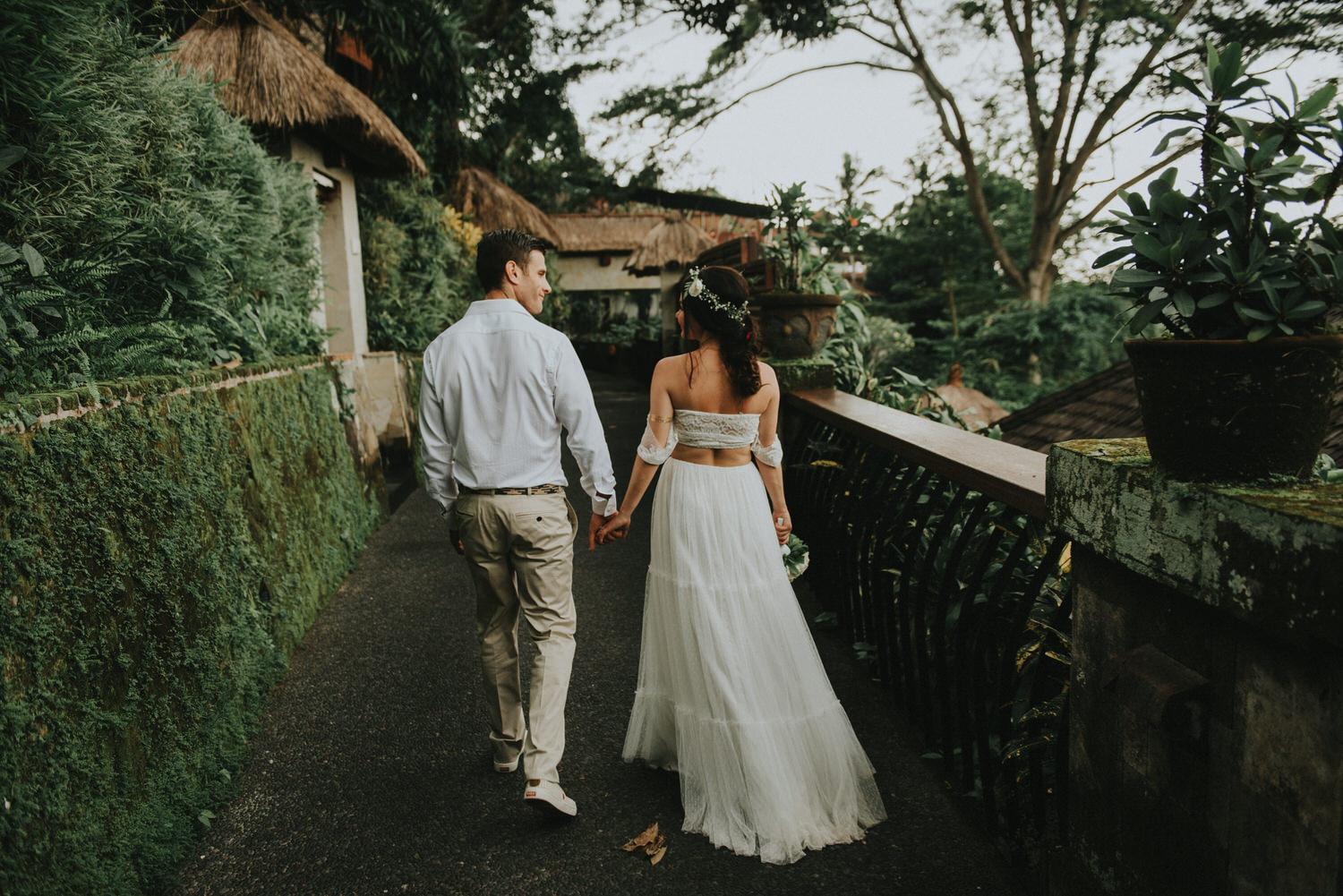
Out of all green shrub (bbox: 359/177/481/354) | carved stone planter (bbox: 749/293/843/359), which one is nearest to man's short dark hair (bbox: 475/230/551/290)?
carved stone planter (bbox: 749/293/843/359)

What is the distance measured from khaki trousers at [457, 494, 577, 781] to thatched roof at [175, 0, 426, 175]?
5.21 metres

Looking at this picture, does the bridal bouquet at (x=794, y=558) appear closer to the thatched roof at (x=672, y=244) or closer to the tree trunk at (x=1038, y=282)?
the thatched roof at (x=672, y=244)

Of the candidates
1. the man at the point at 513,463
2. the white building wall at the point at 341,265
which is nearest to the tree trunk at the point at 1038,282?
the white building wall at the point at 341,265

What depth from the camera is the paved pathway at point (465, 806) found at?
2.19 m

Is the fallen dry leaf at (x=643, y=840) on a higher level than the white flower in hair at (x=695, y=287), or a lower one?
lower

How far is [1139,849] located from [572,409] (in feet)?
6.18

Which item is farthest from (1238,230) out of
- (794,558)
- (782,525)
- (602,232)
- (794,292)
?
(602,232)

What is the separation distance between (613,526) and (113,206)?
232 centimetres

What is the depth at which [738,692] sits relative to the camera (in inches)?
95.8

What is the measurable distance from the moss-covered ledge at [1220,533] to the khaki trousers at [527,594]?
1585 millimetres

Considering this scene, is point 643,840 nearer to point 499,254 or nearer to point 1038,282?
point 499,254

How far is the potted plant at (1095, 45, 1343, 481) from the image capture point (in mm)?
1186

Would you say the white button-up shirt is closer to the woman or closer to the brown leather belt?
the brown leather belt

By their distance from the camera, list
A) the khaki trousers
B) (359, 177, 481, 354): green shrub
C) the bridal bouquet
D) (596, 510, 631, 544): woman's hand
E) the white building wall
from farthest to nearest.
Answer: (359, 177, 481, 354): green shrub → the white building wall → the bridal bouquet → (596, 510, 631, 544): woman's hand → the khaki trousers
